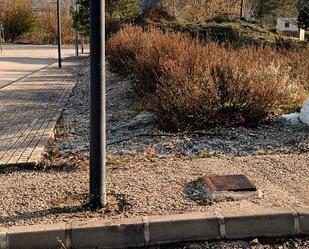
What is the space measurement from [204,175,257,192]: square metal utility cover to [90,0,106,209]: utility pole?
1093 millimetres

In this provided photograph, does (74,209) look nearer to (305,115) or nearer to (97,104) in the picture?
(97,104)

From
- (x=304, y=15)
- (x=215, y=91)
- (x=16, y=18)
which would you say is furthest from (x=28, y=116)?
(x=16, y=18)

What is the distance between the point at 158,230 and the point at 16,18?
68.1 meters

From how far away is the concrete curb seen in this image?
4.25m

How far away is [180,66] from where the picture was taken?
828cm

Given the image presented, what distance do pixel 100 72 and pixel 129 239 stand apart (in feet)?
4.64

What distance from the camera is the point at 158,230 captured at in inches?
172

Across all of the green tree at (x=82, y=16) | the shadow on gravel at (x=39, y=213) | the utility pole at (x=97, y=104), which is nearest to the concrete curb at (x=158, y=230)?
the shadow on gravel at (x=39, y=213)

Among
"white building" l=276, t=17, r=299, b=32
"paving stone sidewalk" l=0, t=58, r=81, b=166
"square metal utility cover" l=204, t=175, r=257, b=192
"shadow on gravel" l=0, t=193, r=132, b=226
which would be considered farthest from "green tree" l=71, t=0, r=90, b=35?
"shadow on gravel" l=0, t=193, r=132, b=226

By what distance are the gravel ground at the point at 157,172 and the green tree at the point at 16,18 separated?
208 ft

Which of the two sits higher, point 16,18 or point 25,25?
point 16,18

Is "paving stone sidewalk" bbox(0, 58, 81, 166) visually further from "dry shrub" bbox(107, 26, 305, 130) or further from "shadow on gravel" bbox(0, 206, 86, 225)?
"dry shrub" bbox(107, 26, 305, 130)

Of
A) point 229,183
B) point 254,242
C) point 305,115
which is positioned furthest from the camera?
point 305,115

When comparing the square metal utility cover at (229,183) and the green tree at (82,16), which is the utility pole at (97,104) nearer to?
the square metal utility cover at (229,183)
